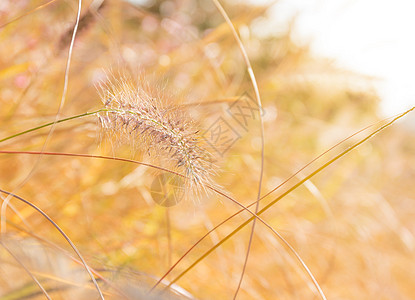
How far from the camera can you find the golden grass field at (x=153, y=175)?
1.05 feet

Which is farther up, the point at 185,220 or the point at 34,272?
the point at 185,220

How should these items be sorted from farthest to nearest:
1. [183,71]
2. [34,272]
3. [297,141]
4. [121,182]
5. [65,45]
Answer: [297,141] → [183,71] → [121,182] → [65,45] → [34,272]

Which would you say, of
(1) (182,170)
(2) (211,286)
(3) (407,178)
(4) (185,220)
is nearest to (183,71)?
(4) (185,220)

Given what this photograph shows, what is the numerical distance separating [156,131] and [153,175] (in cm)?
7

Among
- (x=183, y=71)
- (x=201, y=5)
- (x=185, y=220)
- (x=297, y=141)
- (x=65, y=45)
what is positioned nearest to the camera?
(x=65, y=45)

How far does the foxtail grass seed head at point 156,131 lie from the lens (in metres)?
0.32

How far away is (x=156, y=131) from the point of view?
1.08 ft

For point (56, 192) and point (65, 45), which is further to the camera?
point (56, 192)

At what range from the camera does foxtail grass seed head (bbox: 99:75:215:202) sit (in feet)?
1.06

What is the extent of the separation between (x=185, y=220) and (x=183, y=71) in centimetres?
38

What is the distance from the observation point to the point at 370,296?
776mm

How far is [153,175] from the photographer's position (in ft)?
1.26

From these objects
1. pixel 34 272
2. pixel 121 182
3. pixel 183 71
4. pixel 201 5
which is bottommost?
pixel 34 272

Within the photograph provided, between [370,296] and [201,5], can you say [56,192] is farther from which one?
[201,5]
